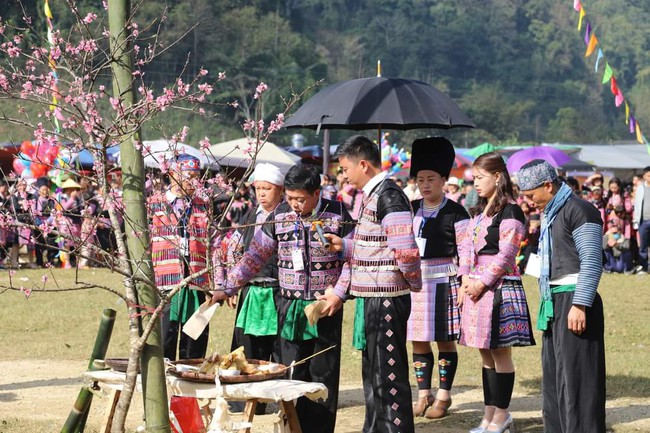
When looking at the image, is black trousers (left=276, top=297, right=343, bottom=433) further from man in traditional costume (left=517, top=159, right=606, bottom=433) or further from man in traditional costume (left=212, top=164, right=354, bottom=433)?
man in traditional costume (left=517, top=159, right=606, bottom=433)

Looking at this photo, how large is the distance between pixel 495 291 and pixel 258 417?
70.8 inches

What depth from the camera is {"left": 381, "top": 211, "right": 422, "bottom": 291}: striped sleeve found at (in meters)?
5.55

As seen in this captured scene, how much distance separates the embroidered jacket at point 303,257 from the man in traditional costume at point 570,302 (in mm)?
1099

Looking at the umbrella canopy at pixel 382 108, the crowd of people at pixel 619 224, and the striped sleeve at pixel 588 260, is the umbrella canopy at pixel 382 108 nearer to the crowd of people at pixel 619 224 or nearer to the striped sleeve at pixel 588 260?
the striped sleeve at pixel 588 260

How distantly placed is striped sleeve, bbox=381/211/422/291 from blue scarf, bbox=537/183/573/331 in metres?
0.70

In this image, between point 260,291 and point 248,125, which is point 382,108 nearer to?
point 260,291

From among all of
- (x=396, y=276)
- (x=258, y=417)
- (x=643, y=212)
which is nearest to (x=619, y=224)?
(x=643, y=212)

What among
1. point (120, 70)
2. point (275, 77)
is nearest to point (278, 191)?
point (120, 70)

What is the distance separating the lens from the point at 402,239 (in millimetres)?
5543

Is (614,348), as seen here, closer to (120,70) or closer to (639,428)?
(639,428)

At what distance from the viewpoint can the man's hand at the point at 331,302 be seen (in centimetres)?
579

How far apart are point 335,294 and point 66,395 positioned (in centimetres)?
287

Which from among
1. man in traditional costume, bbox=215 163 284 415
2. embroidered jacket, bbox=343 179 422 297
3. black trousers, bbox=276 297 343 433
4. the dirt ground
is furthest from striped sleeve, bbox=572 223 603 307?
man in traditional costume, bbox=215 163 284 415

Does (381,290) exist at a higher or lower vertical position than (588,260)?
lower
